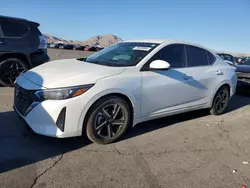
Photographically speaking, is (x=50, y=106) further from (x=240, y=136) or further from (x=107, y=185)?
(x=240, y=136)

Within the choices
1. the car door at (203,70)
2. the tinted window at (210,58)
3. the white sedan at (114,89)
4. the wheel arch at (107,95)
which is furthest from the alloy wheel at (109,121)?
the tinted window at (210,58)

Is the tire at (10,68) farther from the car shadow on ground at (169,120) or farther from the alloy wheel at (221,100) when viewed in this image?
the alloy wheel at (221,100)

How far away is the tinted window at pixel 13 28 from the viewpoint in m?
7.38

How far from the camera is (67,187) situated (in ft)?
9.70

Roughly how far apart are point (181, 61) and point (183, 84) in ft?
1.45

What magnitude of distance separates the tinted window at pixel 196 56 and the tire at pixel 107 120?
71.2 inches

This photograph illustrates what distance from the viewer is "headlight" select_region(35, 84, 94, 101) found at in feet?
12.0

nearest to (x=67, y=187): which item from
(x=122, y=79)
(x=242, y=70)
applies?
(x=122, y=79)

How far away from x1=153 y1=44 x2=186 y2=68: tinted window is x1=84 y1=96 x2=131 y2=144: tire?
1.09 metres

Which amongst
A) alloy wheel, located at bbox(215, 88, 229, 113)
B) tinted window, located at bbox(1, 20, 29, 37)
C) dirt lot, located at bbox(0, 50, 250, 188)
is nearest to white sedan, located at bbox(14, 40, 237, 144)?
dirt lot, located at bbox(0, 50, 250, 188)

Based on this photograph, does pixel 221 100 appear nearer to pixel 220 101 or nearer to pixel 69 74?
pixel 220 101

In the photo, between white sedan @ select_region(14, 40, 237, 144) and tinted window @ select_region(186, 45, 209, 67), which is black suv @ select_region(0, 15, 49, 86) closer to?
white sedan @ select_region(14, 40, 237, 144)

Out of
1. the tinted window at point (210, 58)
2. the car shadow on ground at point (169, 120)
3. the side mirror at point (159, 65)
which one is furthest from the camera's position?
the tinted window at point (210, 58)

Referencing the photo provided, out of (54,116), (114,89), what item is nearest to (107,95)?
(114,89)
